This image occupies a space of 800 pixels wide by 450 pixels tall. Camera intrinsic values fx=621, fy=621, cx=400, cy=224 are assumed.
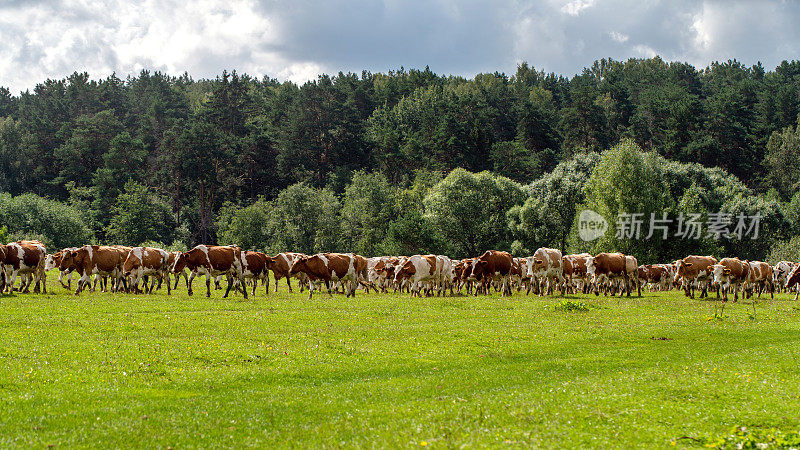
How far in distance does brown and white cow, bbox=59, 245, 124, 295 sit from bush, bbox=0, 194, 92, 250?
54.8 meters

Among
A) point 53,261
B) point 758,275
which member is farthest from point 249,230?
point 758,275

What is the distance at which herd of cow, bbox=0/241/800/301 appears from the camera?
35969 millimetres

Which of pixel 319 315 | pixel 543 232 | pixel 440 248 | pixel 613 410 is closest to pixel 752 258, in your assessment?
pixel 543 232

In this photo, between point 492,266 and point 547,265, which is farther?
point 547,265

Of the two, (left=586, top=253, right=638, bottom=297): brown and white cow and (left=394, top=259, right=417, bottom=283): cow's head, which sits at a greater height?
(left=586, top=253, right=638, bottom=297): brown and white cow

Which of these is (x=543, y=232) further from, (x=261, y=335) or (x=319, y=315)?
(x=261, y=335)

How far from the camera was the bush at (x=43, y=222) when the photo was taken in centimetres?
8706

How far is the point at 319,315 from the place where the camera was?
86.0ft

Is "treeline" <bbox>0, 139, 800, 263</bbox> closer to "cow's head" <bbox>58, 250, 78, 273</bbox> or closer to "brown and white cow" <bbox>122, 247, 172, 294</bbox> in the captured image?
"brown and white cow" <bbox>122, 247, 172, 294</bbox>

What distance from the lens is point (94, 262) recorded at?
1478 inches

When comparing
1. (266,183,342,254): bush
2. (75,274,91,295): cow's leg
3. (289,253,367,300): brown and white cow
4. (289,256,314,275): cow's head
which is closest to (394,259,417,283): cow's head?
(289,253,367,300): brown and white cow

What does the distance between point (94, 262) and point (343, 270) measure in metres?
15.0

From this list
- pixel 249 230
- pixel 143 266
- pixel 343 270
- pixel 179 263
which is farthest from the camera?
pixel 249 230

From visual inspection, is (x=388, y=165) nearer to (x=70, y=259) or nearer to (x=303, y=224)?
(x=303, y=224)
